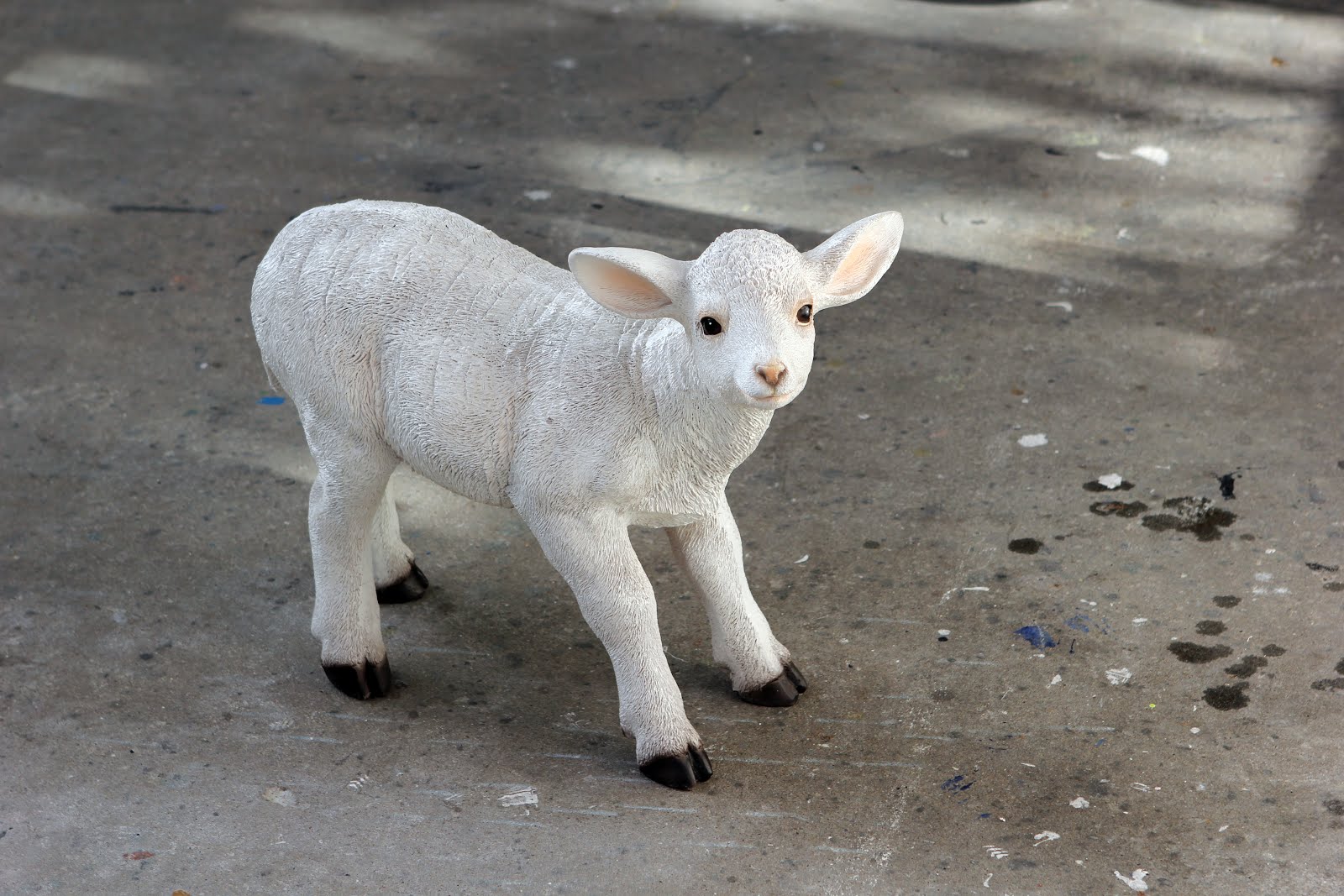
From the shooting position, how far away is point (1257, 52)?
24.4 feet

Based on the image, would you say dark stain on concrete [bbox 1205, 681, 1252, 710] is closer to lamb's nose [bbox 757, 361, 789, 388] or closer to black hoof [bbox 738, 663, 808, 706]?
black hoof [bbox 738, 663, 808, 706]

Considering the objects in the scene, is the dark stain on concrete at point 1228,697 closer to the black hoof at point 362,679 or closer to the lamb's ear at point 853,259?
the lamb's ear at point 853,259

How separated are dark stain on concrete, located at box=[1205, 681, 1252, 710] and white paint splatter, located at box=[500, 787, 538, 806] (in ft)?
5.71

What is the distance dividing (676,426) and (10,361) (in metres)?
3.15

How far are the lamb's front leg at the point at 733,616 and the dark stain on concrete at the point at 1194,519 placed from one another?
4.35 ft

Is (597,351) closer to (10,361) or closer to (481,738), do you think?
(481,738)

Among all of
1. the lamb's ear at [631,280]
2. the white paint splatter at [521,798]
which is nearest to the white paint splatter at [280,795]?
the white paint splatter at [521,798]

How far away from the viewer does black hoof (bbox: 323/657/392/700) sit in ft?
13.4

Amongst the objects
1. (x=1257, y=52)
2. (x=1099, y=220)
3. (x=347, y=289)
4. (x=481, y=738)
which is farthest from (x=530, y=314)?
(x=1257, y=52)

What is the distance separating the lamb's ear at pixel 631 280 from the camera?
10.9 ft

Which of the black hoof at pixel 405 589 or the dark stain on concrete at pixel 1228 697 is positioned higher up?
the dark stain on concrete at pixel 1228 697

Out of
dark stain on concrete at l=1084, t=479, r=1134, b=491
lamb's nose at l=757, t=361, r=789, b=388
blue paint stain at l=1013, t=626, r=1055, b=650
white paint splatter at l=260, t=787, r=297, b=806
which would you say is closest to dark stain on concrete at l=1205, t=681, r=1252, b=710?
blue paint stain at l=1013, t=626, r=1055, b=650

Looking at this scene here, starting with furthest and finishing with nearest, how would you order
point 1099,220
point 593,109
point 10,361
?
point 593,109 → point 1099,220 → point 10,361

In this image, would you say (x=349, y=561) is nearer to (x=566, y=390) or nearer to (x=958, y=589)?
(x=566, y=390)
